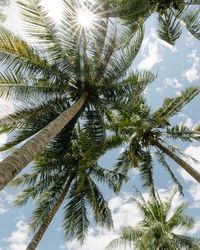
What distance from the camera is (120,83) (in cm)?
671

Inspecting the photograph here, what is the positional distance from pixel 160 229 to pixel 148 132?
211 inches

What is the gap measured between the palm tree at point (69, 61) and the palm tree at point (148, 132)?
1.33 meters

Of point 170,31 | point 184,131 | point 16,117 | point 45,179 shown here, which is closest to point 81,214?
point 45,179

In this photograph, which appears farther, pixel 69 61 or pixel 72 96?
pixel 72 96

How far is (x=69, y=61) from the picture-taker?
20.5 feet

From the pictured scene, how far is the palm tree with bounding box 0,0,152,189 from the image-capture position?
524 cm

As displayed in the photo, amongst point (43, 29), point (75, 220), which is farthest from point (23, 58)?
point (75, 220)

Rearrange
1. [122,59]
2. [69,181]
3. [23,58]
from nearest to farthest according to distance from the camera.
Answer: [23,58] → [122,59] → [69,181]

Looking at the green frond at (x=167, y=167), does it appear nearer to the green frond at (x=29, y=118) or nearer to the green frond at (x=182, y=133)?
the green frond at (x=182, y=133)

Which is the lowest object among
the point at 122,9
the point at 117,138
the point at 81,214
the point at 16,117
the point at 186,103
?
the point at 81,214

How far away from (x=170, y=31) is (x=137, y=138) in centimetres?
524

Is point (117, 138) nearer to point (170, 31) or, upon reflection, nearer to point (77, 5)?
point (170, 31)

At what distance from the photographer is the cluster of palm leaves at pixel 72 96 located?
5.34m

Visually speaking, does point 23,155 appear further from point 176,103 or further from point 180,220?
point 180,220
